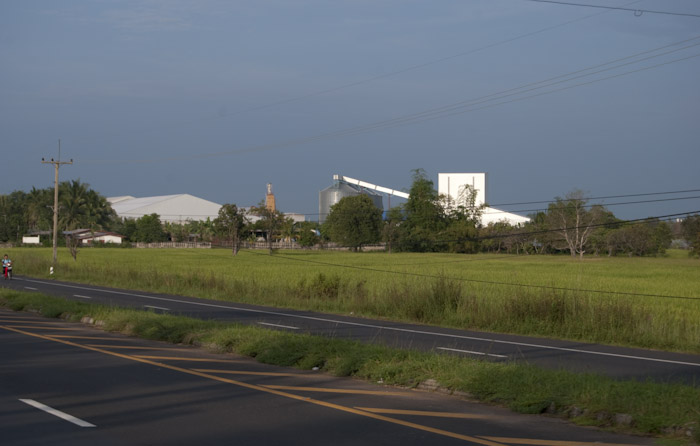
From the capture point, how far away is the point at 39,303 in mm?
22719

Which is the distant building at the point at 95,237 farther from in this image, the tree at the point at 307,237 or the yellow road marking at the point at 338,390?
the yellow road marking at the point at 338,390

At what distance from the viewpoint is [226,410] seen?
8.70 meters

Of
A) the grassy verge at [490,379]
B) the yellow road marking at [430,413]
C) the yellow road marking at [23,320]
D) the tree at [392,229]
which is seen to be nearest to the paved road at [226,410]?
the yellow road marking at [430,413]

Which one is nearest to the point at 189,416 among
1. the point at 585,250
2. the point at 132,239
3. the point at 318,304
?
the point at 318,304

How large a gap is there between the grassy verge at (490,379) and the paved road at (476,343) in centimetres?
169

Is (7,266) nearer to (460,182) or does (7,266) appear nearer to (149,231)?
(149,231)

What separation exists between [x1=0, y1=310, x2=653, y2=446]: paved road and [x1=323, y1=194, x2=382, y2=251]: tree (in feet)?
321

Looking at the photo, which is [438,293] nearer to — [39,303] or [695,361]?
[695,361]

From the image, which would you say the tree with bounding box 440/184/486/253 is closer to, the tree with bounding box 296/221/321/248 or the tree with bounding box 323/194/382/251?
the tree with bounding box 323/194/382/251

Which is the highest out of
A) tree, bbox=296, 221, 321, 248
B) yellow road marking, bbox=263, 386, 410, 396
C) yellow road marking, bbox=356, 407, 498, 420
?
tree, bbox=296, 221, 321, 248

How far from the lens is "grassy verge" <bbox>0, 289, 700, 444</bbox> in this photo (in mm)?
7836

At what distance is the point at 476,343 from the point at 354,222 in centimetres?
9425

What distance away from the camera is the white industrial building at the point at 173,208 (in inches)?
5930

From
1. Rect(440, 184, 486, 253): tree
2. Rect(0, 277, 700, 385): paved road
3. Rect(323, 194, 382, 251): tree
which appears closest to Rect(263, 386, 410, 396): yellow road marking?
Rect(0, 277, 700, 385): paved road
